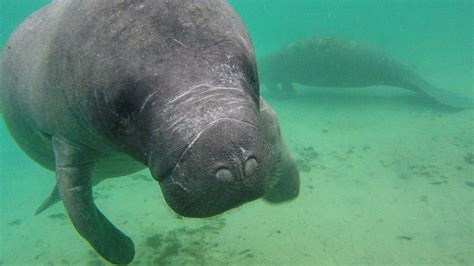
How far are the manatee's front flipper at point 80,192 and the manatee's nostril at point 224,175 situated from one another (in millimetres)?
1980

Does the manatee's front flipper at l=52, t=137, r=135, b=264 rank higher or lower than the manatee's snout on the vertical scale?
lower

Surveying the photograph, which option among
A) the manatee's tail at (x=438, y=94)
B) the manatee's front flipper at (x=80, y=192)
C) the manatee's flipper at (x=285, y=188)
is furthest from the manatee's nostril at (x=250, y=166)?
the manatee's tail at (x=438, y=94)

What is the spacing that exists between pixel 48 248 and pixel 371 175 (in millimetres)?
5728

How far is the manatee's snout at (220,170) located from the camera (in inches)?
66.9

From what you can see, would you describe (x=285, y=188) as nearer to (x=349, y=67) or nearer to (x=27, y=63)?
(x=27, y=63)

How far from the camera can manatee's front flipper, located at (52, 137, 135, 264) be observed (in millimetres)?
3355

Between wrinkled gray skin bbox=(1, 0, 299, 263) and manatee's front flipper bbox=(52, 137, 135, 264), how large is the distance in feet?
1.29

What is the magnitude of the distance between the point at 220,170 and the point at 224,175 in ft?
0.10

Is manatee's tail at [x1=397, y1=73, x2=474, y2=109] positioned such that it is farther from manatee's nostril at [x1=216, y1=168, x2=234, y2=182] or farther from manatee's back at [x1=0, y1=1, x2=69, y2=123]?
manatee's nostril at [x1=216, y1=168, x2=234, y2=182]

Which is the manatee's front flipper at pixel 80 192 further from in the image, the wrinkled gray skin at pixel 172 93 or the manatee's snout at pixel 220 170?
the manatee's snout at pixel 220 170

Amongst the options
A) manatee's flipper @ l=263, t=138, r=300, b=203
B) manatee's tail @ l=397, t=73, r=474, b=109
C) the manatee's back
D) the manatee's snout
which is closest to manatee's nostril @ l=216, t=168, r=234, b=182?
the manatee's snout

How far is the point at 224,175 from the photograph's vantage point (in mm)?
1706

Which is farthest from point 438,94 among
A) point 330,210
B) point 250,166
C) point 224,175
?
point 224,175

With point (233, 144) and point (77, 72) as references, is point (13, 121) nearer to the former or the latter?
point (77, 72)
